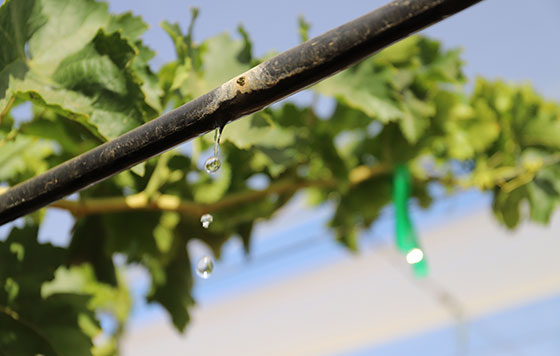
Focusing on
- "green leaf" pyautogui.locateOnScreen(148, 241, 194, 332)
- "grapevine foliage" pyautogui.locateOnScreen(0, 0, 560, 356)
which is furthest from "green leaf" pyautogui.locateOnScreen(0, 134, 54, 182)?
"green leaf" pyautogui.locateOnScreen(148, 241, 194, 332)

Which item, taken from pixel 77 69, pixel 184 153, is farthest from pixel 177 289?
pixel 77 69

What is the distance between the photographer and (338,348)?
180cm

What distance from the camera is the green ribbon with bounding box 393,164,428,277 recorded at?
48 centimetres

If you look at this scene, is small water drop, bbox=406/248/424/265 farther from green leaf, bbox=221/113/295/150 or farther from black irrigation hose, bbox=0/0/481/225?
black irrigation hose, bbox=0/0/481/225

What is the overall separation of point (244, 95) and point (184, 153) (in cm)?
25

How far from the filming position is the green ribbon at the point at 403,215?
Answer: 0.48 meters

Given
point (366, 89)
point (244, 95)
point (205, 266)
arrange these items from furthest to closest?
point (366, 89) → point (205, 266) → point (244, 95)

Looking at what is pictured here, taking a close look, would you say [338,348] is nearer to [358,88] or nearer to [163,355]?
[163,355]

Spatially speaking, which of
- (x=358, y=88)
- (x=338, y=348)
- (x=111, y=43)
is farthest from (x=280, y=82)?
(x=338, y=348)

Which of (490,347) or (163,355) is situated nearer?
(163,355)

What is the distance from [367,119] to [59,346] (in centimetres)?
28

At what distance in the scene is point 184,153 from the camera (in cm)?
40

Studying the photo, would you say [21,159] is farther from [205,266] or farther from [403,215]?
[403,215]

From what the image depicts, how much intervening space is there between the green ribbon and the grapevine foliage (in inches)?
0.5
